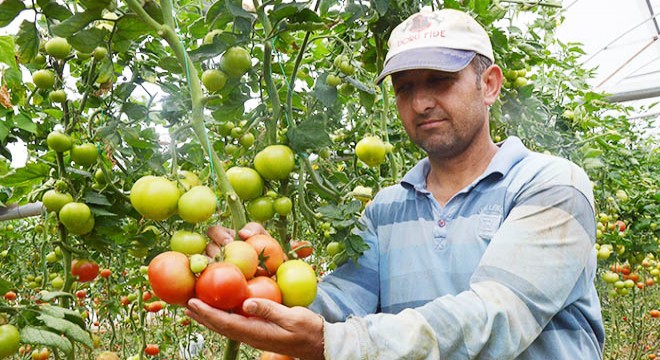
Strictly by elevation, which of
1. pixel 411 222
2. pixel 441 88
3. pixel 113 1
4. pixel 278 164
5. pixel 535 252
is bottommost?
pixel 535 252

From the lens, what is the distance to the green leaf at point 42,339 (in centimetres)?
120

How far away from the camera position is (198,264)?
38.9 inches

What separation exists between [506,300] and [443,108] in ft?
1.96

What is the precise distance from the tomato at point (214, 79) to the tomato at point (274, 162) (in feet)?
0.60

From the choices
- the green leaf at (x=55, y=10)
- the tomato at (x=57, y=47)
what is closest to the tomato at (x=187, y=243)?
the green leaf at (x=55, y=10)

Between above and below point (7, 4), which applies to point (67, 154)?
below

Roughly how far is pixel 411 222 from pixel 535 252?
0.49m

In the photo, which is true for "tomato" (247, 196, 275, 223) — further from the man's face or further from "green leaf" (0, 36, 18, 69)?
"green leaf" (0, 36, 18, 69)

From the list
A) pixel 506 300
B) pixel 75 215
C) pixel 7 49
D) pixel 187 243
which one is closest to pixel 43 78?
pixel 7 49

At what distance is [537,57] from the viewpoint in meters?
2.17

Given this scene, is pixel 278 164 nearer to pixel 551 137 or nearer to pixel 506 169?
pixel 506 169

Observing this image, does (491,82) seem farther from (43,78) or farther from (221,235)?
(43,78)

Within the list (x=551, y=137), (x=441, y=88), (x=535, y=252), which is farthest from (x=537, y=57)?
(x=535, y=252)

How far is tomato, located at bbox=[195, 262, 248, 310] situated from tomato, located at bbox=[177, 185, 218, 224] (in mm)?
116
